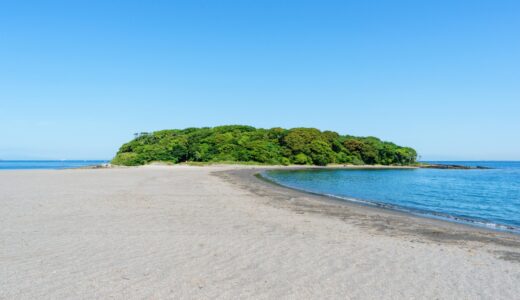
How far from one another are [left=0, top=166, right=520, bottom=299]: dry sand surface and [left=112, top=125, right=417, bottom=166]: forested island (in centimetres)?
8323

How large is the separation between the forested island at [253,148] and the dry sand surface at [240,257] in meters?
83.2

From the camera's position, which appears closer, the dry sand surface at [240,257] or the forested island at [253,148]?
the dry sand surface at [240,257]

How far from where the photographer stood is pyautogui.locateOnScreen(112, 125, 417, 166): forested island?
325 ft

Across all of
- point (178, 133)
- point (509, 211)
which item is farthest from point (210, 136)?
point (509, 211)

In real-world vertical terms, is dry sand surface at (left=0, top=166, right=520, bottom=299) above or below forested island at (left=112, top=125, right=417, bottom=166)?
below

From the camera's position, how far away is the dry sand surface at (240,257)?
19.4 feet

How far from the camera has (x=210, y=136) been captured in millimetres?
109938

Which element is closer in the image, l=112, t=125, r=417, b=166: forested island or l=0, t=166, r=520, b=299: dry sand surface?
l=0, t=166, r=520, b=299: dry sand surface

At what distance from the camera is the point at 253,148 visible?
101 meters

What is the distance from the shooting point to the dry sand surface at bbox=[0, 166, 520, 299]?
5.90m

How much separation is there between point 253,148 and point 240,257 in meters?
93.7

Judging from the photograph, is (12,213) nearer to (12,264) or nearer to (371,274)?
(12,264)

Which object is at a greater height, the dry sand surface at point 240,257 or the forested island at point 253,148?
the forested island at point 253,148

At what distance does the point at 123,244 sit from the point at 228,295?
4157 millimetres
